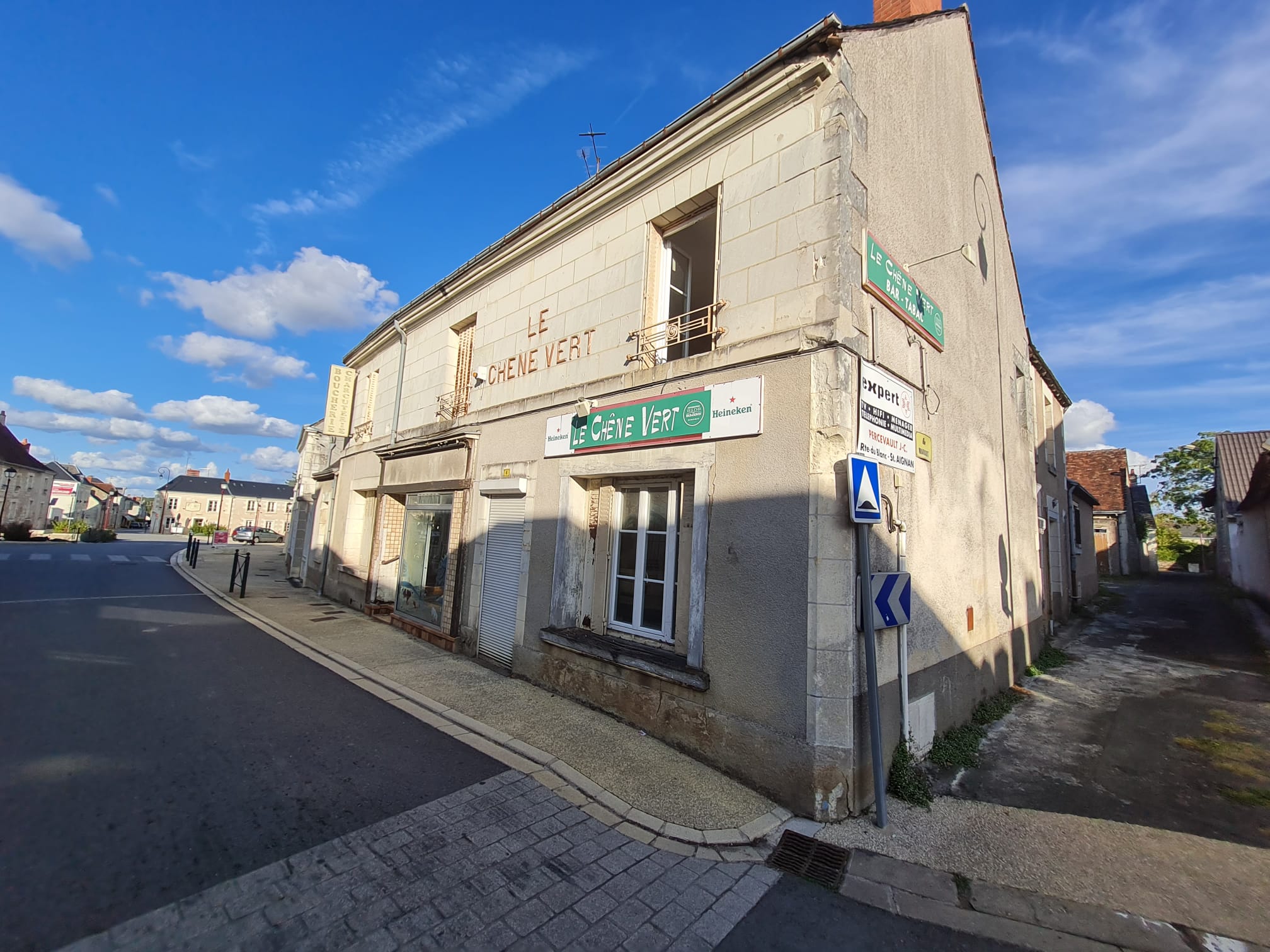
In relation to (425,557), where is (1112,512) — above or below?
above

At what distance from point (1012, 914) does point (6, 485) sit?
2571 inches

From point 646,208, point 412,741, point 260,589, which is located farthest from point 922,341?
point 260,589

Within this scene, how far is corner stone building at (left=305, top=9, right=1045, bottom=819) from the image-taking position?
4.12m

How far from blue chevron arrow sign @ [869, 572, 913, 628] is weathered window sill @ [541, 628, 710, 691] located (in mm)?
1465

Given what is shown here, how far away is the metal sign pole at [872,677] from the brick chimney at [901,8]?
22.4 ft

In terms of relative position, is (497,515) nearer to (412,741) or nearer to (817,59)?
(412,741)

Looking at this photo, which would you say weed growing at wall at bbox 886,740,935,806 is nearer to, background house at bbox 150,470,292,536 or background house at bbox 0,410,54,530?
background house at bbox 0,410,54,530

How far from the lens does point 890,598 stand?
4109 mm

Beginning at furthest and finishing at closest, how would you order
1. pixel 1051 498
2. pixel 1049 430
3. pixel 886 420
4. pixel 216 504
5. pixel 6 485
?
pixel 216 504, pixel 6 485, pixel 1049 430, pixel 1051 498, pixel 886 420

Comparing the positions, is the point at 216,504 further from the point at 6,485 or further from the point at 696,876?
the point at 696,876

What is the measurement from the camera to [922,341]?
5.57 meters

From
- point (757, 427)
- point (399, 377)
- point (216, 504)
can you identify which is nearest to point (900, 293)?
point (757, 427)

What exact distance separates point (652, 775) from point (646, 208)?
5.70 metres

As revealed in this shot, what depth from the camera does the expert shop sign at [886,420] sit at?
434 cm
